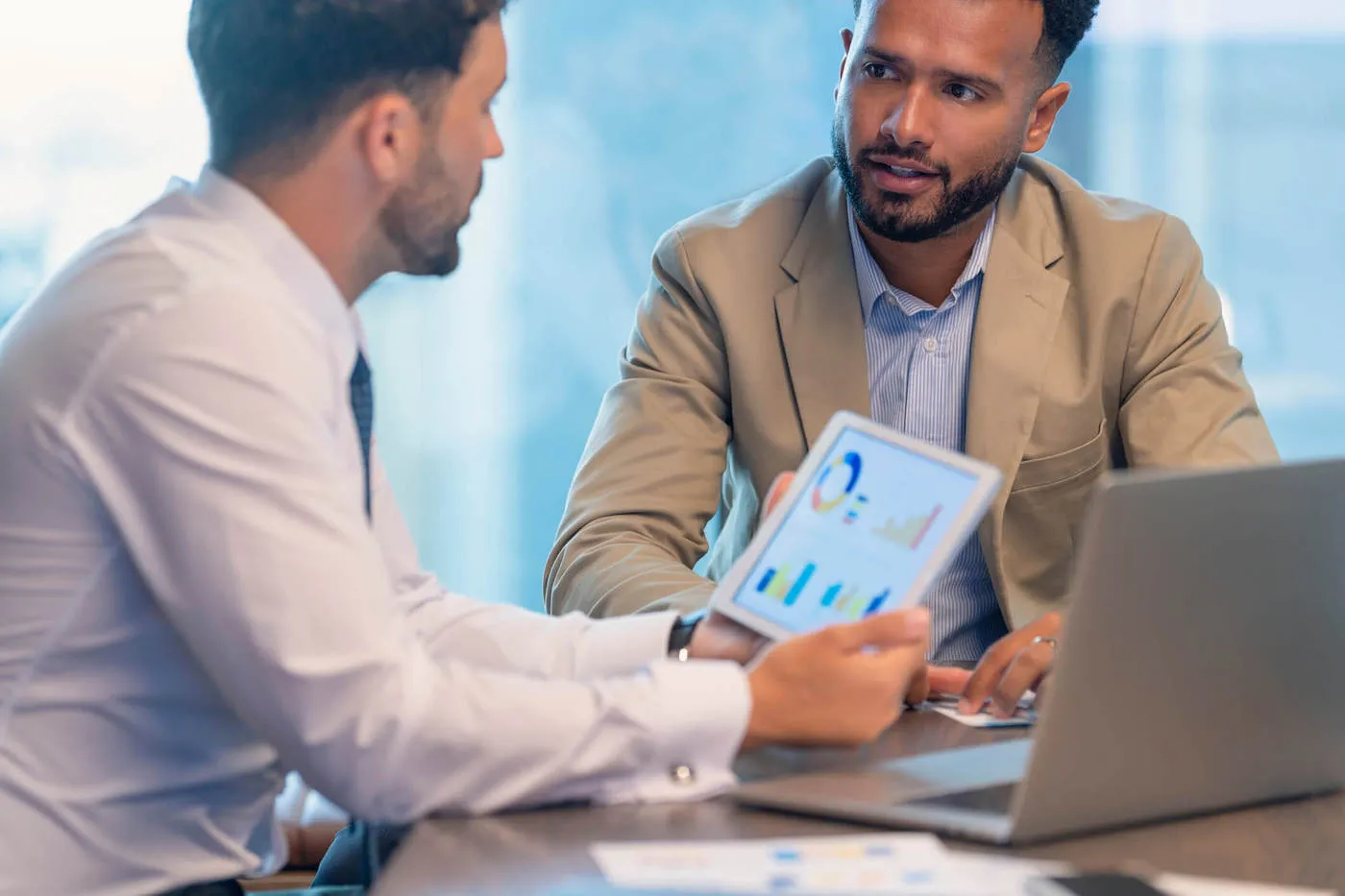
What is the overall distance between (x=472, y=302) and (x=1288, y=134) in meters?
2.02

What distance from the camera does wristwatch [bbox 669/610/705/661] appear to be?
1395 mm

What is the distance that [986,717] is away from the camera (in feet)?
4.60

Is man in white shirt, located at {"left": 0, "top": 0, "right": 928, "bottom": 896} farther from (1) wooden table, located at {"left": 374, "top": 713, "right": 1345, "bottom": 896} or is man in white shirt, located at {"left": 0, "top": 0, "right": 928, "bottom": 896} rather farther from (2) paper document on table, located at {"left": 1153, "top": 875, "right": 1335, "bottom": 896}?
(2) paper document on table, located at {"left": 1153, "top": 875, "right": 1335, "bottom": 896}

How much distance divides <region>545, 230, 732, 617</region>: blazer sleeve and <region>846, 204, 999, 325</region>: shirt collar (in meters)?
0.21

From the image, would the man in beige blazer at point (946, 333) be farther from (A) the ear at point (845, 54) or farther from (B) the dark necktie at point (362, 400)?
(B) the dark necktie at point (362, 400)

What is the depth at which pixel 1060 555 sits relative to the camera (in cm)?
198

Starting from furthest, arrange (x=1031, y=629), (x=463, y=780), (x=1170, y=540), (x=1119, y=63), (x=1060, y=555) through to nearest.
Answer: (x=1119, y=63), (x=1060, y=555), (x=1031, y=629), (x=463, y=780), (x=1170, y=540)

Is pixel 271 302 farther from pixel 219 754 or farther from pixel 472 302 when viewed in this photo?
pixel 472 302

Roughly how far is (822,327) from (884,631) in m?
0.91

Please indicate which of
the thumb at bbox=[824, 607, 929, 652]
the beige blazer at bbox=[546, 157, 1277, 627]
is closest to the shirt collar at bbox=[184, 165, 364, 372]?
the thumb at bbox=[824, 607, 929, 652]

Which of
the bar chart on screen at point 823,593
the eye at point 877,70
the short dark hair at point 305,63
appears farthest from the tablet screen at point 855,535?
the eye at point 877,70

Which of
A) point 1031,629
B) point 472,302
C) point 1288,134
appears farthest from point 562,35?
point 1031,629

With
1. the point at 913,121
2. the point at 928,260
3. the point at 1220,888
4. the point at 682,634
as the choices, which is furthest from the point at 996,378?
Result: the point at 1220,888

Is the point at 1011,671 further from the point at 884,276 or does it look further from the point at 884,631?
the point at 884,276
